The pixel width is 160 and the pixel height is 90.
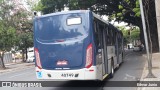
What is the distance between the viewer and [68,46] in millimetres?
11141

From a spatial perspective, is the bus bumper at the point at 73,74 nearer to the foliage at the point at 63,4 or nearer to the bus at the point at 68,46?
the bus at the point at 68,46

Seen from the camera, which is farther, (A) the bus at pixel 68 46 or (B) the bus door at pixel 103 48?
(B) the bus door at pixel 103 48

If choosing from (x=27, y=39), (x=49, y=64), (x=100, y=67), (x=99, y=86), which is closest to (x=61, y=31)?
(x=49, y=64)

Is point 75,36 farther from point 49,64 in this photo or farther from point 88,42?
point 49,64

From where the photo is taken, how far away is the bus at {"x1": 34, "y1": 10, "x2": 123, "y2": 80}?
11.0 metres

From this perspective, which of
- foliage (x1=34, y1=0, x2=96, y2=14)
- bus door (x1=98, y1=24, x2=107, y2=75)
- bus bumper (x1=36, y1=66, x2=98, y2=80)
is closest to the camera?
bus bumper (x1=36, y1=66, x2=98, y2=80)

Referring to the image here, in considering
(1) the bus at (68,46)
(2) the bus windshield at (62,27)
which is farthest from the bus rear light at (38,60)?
(2) the bus windshield at (62,27)

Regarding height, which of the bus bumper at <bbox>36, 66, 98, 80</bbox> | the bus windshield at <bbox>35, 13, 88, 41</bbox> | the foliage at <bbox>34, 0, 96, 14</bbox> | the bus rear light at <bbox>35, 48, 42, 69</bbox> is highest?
the foliage at <bbox>34, 0, 96, 14</bbox>

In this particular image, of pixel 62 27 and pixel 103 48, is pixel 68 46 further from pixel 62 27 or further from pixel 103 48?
pixel 103 48

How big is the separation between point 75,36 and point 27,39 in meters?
38.0

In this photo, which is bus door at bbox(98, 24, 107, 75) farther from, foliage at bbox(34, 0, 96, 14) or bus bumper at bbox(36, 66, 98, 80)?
foliage at bbox(34, 0, 96, 14)

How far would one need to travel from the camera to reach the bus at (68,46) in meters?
11.0

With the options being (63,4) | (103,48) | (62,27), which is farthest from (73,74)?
(63,4)

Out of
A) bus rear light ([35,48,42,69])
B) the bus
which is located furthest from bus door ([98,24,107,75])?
bus rear light ([35,48,42,69])
